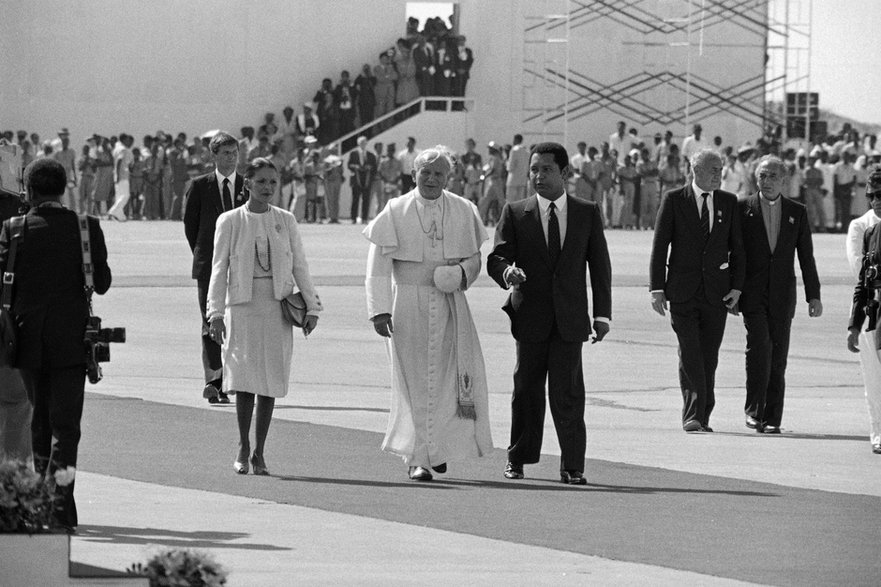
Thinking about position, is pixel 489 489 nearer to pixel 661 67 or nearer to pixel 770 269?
pixel 770 269

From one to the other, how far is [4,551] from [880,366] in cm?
667

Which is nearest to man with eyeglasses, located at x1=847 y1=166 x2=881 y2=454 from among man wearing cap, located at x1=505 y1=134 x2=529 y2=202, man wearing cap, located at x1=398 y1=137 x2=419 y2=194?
man wearing cap, located at x1=505 y1=134 x2=529 y2=202

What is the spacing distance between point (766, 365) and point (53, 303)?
564 cm

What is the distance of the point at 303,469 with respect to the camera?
32.9 ft

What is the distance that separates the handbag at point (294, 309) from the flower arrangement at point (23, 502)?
14.1 feet

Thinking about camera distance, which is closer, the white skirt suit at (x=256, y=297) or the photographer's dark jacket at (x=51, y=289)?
the photographer's dark jacket at (x=51, y=289)

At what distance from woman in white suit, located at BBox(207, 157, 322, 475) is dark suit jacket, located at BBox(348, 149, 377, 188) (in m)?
31.5

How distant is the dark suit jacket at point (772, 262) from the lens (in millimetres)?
12516

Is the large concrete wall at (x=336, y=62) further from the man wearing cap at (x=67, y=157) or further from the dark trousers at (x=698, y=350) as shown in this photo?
the dark trousers at (x=698, y=350)

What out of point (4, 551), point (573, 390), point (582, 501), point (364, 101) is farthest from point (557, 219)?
point (364, 101)

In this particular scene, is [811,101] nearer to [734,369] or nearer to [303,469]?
[734,369]

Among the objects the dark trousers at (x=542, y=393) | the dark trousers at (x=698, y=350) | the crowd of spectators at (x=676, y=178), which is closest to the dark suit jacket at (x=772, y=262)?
the dark trousers at (x=698, y=350)

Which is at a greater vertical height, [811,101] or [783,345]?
[811,101]

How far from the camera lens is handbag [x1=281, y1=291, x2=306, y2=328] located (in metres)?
10.1
